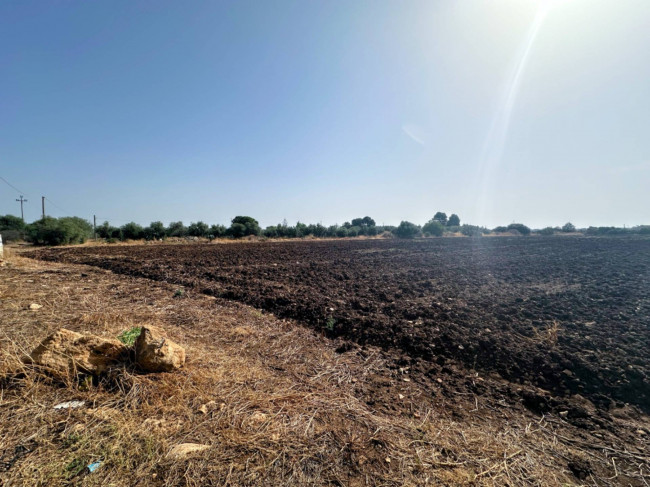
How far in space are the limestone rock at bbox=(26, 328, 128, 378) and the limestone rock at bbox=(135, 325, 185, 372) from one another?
223 mm

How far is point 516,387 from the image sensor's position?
3.24 metres

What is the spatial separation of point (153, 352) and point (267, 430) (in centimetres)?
151

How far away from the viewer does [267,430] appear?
7.36ft

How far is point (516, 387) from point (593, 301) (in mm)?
5759

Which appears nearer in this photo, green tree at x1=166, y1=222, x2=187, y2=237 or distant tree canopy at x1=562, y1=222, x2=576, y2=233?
green tree at x1=166, y1=222, x2=187, y2=237

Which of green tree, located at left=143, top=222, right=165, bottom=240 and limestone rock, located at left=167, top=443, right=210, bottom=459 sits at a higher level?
green tree, located at left=143, top=222, right=165, bottom=240

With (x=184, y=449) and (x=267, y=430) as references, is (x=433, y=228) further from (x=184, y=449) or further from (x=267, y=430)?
(x=184, y=449)

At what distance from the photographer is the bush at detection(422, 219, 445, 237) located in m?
58.4

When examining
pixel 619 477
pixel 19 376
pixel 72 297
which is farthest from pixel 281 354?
pixel 72 297

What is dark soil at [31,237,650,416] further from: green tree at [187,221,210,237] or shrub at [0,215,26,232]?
shrub at [0,215,26,232]

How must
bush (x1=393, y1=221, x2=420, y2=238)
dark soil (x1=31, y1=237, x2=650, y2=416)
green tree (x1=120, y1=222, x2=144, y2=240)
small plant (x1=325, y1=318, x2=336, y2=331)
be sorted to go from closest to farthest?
1. dark soil (x1=31, y1=237, x2=650, y2=416)
2. small plant (x1=325, y1=318, x2=336, y2=331)
3. green tree (x1=120, y1=222, x2=144, y2=240)
4. bush (x1=393, y1=221, x2=420, y2=238)

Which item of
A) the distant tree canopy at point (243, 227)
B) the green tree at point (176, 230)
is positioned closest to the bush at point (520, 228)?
the distant tree canopy at point (243, 227)

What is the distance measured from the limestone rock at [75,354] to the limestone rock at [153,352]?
22cm

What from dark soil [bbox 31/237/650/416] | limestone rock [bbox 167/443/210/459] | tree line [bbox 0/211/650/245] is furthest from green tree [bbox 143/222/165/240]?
limestone rock [bbox 167/443/210/459]
